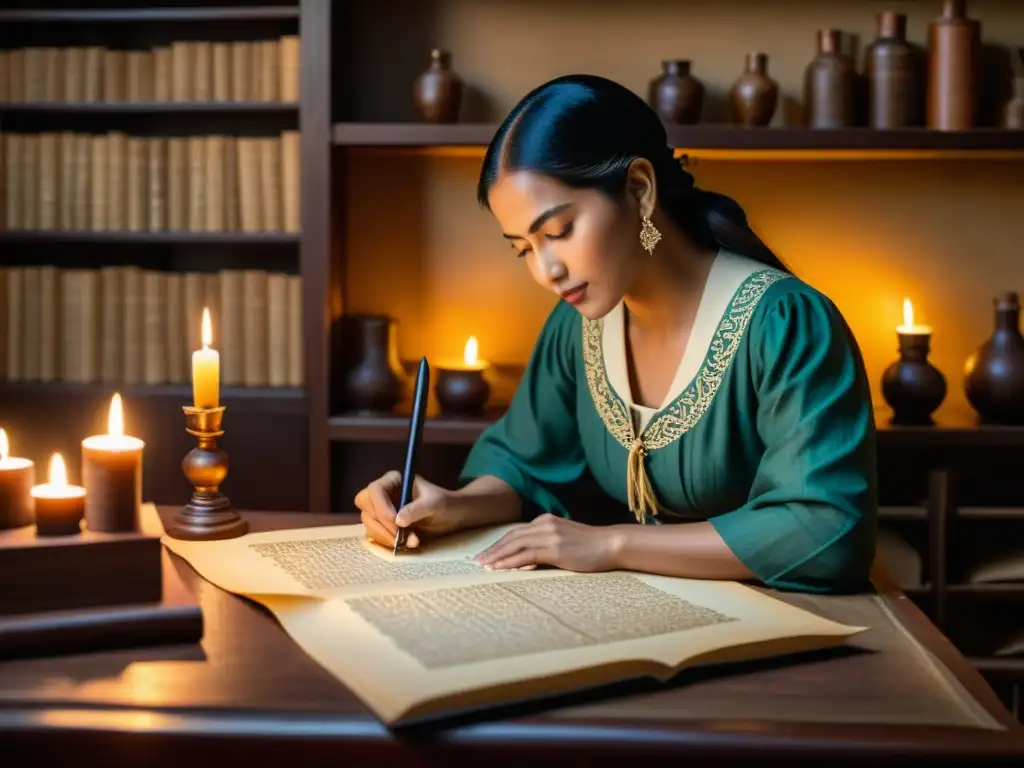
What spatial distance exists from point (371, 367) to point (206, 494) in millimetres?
1139

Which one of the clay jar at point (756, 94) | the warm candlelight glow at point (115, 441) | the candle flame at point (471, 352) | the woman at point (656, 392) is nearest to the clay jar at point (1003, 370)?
the clay jar at point (756, 94)

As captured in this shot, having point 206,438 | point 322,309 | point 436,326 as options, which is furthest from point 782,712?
point 436,326

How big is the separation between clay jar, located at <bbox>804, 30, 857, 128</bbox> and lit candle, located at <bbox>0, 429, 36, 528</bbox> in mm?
1895

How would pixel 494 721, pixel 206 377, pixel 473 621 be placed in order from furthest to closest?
pixel 206 377 < pixel 473 621 < pixel 494 721

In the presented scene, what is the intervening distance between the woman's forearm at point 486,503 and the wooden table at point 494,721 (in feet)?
1.77

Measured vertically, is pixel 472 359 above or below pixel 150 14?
below

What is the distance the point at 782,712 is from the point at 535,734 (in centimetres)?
21

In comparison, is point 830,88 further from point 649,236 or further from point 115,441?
point 115,441

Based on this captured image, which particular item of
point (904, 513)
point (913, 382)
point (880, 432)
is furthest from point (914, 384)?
point (904, 513)

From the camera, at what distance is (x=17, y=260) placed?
3006mm

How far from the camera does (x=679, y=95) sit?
256cm

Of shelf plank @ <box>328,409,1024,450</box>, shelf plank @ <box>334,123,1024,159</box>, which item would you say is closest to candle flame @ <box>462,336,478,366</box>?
shelf plank @ <box>328,409,1024,450</box>

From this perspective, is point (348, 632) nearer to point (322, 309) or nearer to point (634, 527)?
point (634, 527)

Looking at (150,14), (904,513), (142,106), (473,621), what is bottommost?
(904,513)
